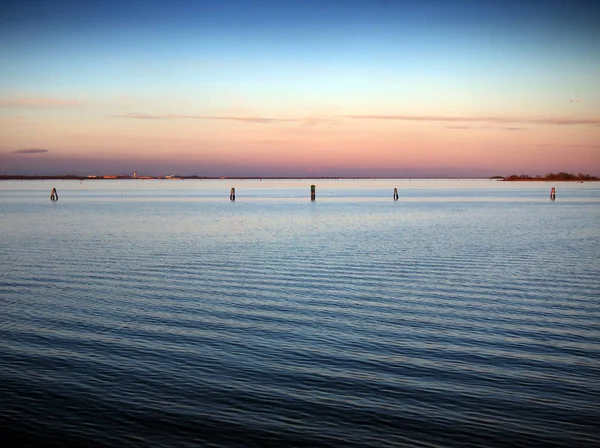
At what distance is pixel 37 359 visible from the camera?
11750mm

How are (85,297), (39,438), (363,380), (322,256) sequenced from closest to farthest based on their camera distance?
(39,438) < (363,380) < (85,297) < (322,256)

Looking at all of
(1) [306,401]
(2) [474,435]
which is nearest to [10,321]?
(1) [306,401]

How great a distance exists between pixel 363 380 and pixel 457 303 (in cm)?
769

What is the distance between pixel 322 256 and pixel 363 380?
59.0 ft

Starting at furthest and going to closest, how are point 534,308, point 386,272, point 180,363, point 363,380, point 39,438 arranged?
point 386,272 < point 534,308 < point 180,363 < point 363,380 < point 39,438

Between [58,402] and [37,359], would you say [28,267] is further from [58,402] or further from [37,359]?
[58,402]

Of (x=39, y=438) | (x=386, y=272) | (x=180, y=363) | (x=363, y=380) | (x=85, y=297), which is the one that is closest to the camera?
(x=39, y=438)

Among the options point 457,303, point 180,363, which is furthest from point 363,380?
point 457,303

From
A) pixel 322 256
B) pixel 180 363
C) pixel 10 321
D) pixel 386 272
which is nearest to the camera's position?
pixel 180 363

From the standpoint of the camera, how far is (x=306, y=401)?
9609 mm

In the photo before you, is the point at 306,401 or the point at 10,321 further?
the point at 10,321

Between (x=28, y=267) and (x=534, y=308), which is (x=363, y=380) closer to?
(x=534, y=308)

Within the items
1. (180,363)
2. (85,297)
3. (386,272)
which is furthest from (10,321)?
(386,272)

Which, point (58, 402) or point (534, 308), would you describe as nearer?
point (58, 402)
